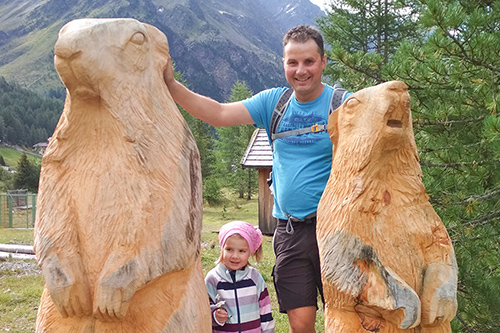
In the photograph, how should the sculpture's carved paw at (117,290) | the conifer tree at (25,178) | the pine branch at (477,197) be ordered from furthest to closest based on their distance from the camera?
the conifer tree at (25,178), the pine branch at (477,197), the sculpture's carved paw at (117,290)

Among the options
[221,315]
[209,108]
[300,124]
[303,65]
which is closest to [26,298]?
[221,315]

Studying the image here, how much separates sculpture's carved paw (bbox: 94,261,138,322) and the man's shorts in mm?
1299

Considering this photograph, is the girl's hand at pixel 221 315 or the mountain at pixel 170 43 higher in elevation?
the mountain at pixel 170 43

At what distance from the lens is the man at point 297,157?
3166 millimetres

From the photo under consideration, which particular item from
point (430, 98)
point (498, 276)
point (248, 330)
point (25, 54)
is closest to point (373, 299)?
point (248, 330)

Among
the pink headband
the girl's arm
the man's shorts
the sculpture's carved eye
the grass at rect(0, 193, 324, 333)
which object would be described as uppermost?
the sculpture's carved eye

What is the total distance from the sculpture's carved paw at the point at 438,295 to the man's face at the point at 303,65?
4.33 ft

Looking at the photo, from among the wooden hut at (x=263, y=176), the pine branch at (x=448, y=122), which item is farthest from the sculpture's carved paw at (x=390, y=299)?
the wooden hut at (x=263, y=176)


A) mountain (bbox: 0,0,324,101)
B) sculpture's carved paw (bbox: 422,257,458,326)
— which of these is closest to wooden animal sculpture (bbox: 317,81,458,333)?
sculpture's carved paw (bbox: 422,257,458,326)

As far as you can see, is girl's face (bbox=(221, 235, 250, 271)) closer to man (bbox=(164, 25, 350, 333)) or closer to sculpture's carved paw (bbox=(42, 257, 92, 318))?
man (bbox=(164, 25, 350, 333))

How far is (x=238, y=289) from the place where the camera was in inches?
130

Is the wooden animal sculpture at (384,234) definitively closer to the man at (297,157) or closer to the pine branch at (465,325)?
the man at (297,157)

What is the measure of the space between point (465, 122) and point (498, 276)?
1.33 meters

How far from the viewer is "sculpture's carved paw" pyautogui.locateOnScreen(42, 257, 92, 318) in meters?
2.34
